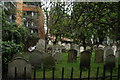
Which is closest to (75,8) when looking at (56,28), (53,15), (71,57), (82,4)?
(82,4)

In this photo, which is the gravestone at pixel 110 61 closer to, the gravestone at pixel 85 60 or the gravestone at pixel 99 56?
the gravestone at pixel 85 60

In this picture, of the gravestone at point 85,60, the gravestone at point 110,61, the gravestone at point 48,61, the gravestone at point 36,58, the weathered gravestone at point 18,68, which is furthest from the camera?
the gravestone at point 85,60

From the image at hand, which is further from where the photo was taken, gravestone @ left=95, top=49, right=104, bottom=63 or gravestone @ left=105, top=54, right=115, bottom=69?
gravestone @ left=95, top=49, right=104, bottom=63

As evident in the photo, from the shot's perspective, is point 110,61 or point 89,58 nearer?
point 110,61

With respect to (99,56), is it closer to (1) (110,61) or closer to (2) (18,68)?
(1) (110,61)

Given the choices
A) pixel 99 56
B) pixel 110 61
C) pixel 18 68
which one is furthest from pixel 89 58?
pixel 18 68

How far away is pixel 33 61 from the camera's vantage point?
5180mm

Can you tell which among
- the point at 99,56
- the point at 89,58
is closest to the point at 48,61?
the point at 89,58

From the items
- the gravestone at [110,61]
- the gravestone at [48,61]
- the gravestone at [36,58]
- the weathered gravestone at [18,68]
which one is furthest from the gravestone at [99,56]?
the weathered gravestone at [18,68]

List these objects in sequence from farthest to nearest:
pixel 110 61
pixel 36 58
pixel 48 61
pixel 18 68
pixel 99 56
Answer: pixel 99 56 < pixel 36 58 < pixel 48 61 < pixel 110 61 < pixel 18 68

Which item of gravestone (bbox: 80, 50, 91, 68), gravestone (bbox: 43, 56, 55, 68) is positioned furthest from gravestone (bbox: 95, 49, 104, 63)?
gravestone (bbox: 43, 56, 55, 68)

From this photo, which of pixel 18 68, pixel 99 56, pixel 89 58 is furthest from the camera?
pixel 99 56

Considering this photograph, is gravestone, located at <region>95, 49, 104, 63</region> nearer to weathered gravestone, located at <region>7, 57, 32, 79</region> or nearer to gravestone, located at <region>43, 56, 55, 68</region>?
gravestone, located at <region>43, 56, 55, 68</region>

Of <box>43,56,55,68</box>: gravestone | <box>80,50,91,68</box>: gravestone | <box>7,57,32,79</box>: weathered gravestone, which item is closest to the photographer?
<box>7,57,32,79</box>: weathered gravestone
